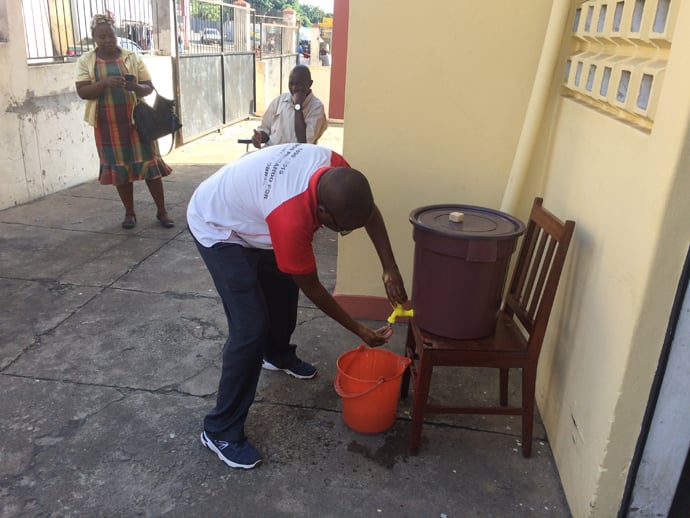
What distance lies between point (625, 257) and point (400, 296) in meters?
0.94

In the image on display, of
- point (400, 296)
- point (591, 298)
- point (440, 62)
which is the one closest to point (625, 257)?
point (591, 298)

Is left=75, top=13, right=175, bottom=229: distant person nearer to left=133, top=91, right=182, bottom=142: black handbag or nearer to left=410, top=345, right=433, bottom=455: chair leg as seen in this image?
left=133, top=91, right=182, bottom=142: black handbag

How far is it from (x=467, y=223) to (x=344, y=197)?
780 millimetres

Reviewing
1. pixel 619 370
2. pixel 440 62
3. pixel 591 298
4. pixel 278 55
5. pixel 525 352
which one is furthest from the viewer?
pixel 278 55

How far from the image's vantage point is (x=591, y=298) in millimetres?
2334

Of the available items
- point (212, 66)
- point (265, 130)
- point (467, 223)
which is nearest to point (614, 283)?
point (467, 223)

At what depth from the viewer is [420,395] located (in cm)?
254

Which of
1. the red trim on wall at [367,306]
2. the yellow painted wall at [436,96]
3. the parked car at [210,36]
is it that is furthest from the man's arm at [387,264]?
the parked car at [210,36]

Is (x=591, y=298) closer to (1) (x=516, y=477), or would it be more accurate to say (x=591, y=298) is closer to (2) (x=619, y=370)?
(2) (x=619, y=370)

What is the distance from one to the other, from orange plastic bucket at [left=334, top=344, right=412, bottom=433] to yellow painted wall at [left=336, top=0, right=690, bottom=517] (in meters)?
0.76

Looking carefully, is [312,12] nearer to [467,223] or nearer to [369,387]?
[467,223]

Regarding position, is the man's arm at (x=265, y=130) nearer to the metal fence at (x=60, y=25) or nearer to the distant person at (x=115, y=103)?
the distant person at (x=115, y=103)

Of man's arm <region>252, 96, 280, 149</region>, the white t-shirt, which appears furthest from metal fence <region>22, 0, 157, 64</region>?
the white t-shirt

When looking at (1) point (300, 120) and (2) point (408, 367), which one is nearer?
(2) point (408, 367)
